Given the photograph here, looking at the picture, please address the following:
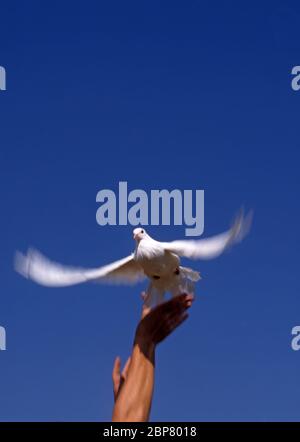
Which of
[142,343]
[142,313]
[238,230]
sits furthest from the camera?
[238,230]

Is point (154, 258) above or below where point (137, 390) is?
above

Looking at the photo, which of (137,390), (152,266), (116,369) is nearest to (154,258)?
(152,266)

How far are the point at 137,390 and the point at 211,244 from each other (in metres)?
3.04

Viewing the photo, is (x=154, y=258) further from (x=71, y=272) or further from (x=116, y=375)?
(x=116, y=375)

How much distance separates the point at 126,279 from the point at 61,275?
0.54 m

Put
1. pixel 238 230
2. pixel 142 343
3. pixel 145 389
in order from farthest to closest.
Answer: pixel 238 230
pixel 142 343
pixel 145 389

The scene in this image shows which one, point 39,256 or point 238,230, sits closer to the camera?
point 238,230

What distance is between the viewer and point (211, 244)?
238 inches

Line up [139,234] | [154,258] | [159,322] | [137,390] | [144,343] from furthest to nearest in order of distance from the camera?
[139,234] < [154,258] < [159,322] < [144,343] < [137,390]

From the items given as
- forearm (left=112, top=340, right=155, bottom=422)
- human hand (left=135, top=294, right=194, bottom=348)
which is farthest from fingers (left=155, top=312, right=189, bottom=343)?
forearm (left=112, top=340, right=155, bottom=422)
